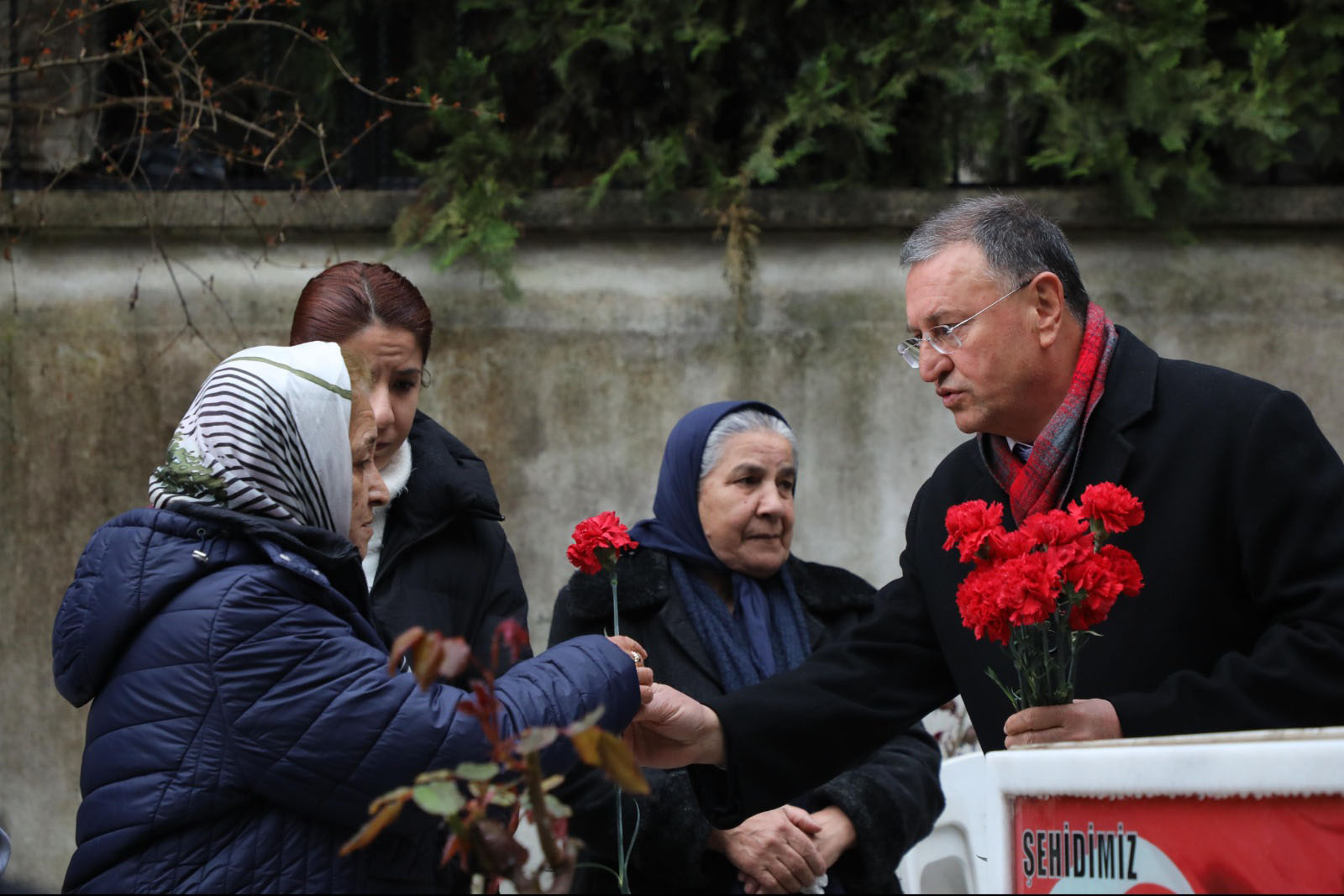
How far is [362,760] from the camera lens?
2188mm

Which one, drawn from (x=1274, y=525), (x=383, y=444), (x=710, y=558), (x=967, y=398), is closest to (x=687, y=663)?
(x=710, y=558)

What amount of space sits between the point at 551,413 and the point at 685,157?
110 centimetres

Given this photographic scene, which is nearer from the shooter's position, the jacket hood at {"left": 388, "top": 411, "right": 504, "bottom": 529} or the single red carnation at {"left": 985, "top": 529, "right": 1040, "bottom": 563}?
the single red carnation at {"left": 985, "top": 529, "right": 1040, "bottom": 563}

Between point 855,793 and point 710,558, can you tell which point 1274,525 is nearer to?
point 855,793

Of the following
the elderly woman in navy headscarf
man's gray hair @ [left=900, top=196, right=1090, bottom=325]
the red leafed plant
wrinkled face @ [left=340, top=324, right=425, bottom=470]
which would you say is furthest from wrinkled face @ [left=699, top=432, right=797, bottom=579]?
the red leafed plant

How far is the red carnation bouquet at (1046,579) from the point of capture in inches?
88.1

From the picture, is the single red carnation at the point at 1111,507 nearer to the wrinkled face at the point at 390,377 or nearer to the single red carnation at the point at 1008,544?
the single red carnation at the point at 1008,544

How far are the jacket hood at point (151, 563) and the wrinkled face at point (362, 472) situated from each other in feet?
0.82

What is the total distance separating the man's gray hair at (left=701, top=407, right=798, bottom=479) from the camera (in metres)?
4.30

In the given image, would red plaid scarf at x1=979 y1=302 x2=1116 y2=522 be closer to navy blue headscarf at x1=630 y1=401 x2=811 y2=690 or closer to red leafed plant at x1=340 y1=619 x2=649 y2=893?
navy blue headscarf at x1=630 y1=401 x2=811 y2=690

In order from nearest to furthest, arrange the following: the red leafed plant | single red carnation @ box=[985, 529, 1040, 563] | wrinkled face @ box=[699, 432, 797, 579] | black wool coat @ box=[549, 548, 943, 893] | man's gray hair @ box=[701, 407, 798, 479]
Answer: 1. the red leafed plant
2. single red carnation @ box=[985, 529, 1040, 563]
3. black wool coat @ box=[549, 548, 943, 893]
4. wrinkled face @ box=[699, 432, 797, 579]
5. man's gray hair @ box=[701, 407, 798, 479]

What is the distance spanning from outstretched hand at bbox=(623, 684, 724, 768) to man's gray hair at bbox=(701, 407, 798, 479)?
48.3 inches

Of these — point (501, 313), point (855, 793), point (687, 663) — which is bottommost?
point (855, 793)

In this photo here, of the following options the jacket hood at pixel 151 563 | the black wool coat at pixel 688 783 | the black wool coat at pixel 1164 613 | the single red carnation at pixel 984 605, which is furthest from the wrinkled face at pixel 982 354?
the jacket hood at pixel 151 563
